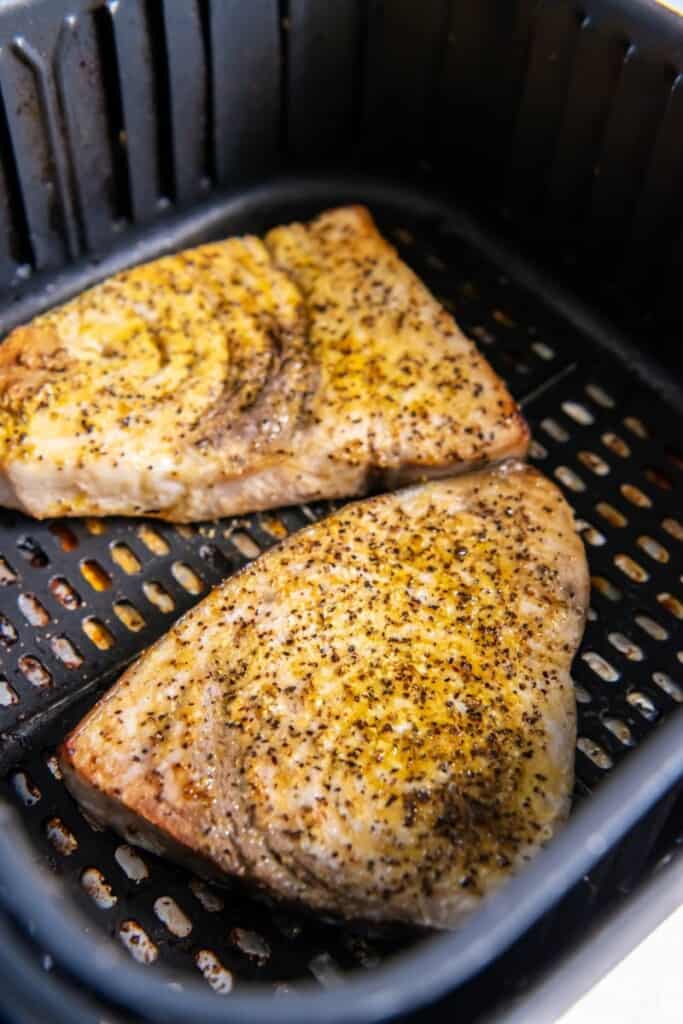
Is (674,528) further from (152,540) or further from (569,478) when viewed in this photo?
(152,540)

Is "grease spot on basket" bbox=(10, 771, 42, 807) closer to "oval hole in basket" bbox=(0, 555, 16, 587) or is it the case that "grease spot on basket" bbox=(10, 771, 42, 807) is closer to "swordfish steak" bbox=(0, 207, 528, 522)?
"oval hole in basket" bbox=(0, 555, 16, 587)

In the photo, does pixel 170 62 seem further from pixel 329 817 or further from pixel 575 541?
pixel 329 817

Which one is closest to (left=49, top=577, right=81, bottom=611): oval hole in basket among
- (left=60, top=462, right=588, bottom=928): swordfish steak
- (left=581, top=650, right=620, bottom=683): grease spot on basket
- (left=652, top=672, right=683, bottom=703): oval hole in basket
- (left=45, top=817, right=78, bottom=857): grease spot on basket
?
(left=60, top=462, right=588, bottom=928): swordfish steak

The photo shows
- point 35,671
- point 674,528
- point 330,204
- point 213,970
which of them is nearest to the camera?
point 213,970

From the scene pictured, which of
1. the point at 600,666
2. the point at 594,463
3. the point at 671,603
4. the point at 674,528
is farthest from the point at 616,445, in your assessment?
the point at 600,666

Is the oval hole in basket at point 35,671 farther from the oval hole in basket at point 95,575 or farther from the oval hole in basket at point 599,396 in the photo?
the oval hole in basket at point 599,396

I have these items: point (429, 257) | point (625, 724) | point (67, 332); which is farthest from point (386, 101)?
point (625, 724)
